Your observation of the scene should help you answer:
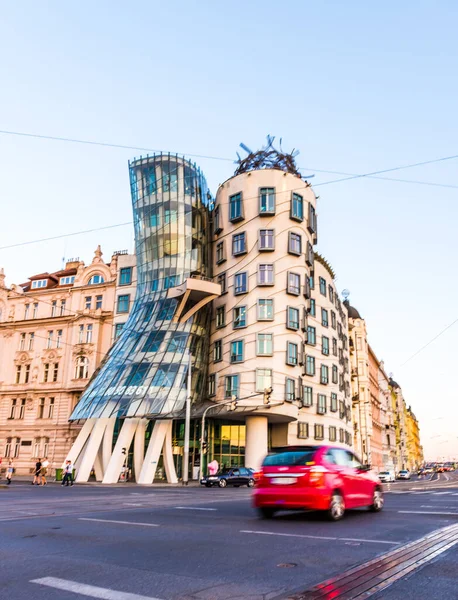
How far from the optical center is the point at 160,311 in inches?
1863

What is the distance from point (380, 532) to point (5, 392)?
181 ft

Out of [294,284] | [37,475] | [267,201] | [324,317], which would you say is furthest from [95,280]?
[37,475]

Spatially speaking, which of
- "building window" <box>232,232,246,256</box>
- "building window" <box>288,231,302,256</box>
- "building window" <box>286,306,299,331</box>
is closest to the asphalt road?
"building window" <box>286,306,299,331</box>

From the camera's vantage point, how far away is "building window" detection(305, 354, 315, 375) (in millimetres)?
50459

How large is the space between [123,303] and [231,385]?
15.9 meters

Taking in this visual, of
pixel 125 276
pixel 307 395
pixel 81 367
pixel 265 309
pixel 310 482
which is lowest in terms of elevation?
pixel 310 482

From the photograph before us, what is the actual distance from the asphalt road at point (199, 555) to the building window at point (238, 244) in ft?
122

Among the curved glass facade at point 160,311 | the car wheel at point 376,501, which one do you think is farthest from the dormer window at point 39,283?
the car wheel at point 376,501

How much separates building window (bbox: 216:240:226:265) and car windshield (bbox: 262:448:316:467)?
38405mm

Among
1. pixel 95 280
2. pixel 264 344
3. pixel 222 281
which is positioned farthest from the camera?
pixel 95 280

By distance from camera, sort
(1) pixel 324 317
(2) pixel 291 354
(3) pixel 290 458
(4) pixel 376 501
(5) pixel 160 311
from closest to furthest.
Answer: (3) pixel 290 458
(4) pixel 376 501
(2) pixel 291 354
(5) pixel 160 311
(1) pixel 324 317

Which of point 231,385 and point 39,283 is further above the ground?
point 39,283

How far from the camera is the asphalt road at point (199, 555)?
5.11m

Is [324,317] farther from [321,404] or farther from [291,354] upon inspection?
[291,354]
